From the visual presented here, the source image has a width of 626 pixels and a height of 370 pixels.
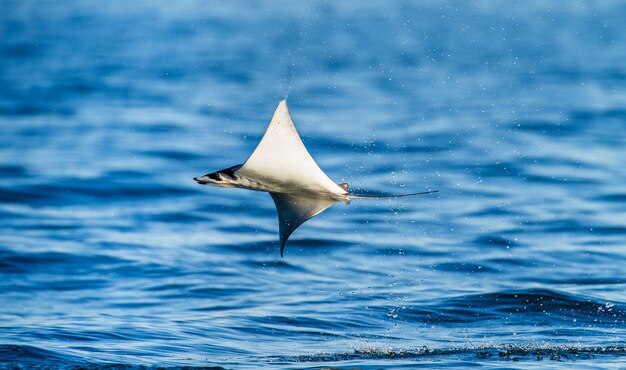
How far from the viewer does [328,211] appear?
1274cm

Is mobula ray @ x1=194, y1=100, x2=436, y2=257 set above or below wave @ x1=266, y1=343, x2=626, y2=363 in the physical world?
above

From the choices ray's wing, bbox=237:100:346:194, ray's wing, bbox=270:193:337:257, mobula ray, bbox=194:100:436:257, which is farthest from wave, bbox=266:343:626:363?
ray's wing, bbox=237:100:346:194

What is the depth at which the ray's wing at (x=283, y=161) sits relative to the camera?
577 centimetres

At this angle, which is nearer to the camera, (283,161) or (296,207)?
(283,161)

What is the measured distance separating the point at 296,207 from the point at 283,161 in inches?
30.0

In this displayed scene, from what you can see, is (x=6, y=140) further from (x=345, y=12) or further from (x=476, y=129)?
(x=345, y=12)

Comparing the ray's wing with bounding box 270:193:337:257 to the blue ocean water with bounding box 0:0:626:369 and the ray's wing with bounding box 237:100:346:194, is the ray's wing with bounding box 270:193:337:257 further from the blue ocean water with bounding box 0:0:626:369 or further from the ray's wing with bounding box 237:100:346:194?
the blue ocean water with bounding box 0:0:626:369

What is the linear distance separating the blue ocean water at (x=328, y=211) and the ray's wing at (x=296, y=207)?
912mm

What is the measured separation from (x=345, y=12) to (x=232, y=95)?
1422 cm

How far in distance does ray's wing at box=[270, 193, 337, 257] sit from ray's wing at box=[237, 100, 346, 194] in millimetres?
366

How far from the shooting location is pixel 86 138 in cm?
1770

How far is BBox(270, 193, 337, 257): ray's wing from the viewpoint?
6406 millimetres

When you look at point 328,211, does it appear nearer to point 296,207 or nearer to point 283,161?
point 296,207

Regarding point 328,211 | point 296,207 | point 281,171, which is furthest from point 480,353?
point 328,211
